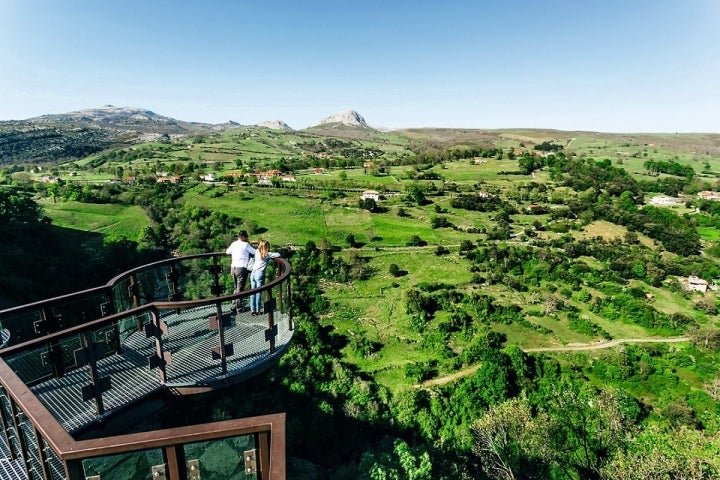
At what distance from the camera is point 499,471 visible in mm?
24656

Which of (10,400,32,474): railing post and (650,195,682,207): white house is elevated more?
(10,400,32,474): railing post

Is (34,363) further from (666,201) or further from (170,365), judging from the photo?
(666,201)

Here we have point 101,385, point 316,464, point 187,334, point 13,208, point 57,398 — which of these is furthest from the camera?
point 13,208

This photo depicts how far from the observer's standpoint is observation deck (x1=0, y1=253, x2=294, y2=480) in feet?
9.56

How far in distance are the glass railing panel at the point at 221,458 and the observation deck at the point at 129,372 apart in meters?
0.01

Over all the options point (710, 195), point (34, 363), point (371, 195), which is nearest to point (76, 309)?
point (34, 363)

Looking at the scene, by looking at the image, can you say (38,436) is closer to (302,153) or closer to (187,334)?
A: (187,334)

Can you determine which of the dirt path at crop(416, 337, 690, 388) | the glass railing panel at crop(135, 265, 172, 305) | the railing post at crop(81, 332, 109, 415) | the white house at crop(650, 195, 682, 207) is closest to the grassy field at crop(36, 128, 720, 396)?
the dirt path at crop(416, 337, 690, 388)

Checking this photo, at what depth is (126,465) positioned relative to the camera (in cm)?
303

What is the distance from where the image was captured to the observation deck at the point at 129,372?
2914 millimetres

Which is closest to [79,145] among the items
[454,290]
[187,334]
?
[454,290]

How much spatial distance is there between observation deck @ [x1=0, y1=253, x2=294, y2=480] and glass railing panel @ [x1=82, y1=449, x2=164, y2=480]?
0.03ft

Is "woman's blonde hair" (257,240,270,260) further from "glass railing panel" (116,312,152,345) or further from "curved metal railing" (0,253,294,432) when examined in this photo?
"glass railing panel" (116,312,152,345)

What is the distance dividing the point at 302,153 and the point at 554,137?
362 ft
